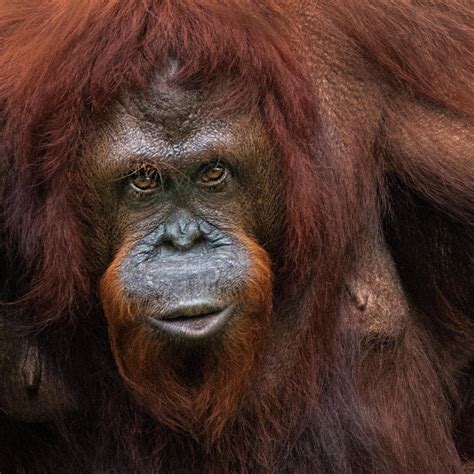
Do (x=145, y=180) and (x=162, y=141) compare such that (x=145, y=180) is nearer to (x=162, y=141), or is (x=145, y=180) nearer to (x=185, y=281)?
(x=162, y=141)

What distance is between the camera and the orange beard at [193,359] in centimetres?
347

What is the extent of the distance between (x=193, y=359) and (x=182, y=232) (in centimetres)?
32

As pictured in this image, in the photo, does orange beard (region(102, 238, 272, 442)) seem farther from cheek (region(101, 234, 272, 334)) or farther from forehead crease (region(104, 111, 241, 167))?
forehead crease (region(104, 111, 241, 167))

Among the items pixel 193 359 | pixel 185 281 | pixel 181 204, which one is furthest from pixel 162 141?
pixel 193 359

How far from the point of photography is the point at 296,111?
3.55 meters

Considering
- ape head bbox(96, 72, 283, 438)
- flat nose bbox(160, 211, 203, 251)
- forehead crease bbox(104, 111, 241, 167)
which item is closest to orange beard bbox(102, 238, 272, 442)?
ape head bbox(96, 72, 283, 438)

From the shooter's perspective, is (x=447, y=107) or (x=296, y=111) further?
(x=447, y=107)

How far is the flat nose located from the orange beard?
0.14 meters

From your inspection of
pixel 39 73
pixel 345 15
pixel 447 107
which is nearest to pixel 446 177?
pixel 447 107

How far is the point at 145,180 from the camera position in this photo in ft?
11.4

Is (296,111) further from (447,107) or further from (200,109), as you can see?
(447,107)

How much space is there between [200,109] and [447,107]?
28.7 inches

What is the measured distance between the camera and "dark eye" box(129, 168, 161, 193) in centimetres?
346

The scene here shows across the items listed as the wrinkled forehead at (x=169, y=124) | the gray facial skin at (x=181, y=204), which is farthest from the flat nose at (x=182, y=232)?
the wrinkled forehead at (x=169, y=124)
